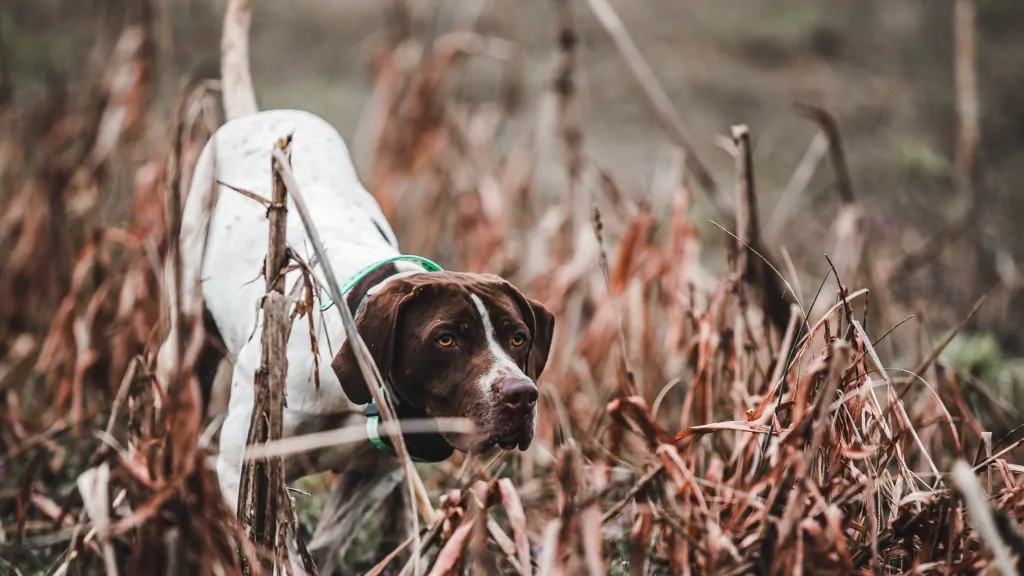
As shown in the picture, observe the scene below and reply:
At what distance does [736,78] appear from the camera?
9.48m

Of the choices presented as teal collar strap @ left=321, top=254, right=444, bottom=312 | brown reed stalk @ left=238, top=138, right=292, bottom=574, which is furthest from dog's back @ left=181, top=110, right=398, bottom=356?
brown reed stalk @ left=238, top=138, right=292, bottom=574

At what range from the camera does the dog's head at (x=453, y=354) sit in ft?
7.00

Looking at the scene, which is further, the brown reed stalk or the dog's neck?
the dog's neck

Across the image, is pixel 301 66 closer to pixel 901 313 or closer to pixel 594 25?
pixel 594 25

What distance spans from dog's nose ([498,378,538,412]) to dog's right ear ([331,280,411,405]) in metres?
0.27

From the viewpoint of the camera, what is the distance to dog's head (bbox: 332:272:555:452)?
2.13m

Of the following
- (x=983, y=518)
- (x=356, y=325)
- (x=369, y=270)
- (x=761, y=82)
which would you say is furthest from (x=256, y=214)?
(x=761, y=82)

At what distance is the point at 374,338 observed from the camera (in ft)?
7.20

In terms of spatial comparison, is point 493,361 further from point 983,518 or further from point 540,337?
point 983,518

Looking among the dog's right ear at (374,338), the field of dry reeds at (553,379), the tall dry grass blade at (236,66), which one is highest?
the tall dry grass blade at (236,66)

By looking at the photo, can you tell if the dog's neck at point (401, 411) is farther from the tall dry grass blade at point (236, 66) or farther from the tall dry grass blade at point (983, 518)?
the tall dry grass blade at point (236, 66)

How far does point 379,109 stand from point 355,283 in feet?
9.11

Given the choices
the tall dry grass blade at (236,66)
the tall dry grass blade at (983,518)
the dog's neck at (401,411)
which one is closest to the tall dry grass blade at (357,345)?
the dog's neck at (401,411)

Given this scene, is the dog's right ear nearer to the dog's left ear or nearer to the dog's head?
the dog's head
